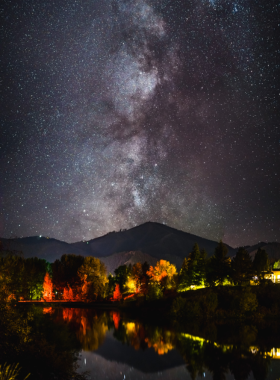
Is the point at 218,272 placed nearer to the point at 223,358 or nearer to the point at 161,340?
the point at 161,340

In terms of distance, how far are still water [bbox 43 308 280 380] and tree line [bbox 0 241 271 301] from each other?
1609 centimetres

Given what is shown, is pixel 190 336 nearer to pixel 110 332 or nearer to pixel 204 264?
pixel 110 332

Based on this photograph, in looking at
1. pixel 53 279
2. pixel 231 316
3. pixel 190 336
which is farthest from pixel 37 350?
pixel 53 279

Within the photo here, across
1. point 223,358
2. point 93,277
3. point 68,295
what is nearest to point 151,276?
point 93,277

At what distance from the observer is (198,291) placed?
66250 mm

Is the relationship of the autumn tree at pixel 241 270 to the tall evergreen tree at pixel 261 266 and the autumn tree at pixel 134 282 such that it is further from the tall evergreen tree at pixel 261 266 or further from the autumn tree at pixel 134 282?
the autumn tree at pixel 134 282

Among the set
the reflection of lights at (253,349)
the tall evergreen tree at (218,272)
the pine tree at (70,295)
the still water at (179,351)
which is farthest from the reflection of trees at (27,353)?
the pine tree at (70,295)

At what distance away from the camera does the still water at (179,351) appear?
26.8 metres

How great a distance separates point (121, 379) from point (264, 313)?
116 feet

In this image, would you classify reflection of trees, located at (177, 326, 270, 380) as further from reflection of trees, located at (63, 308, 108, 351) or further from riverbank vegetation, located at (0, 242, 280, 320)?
riverbank vegetation, located at (0, 242, 280, 320)

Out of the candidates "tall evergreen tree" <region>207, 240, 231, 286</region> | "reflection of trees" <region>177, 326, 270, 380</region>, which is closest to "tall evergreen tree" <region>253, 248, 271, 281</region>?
"tall evergreen tree" <region>207, 240, 231, 286</region>

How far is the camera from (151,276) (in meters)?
86.4

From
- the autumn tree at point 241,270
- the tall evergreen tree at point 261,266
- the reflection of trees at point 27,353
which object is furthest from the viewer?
the tall evergreen tree at point 261,266

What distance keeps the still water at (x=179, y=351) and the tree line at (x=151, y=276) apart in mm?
16087
